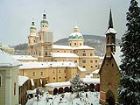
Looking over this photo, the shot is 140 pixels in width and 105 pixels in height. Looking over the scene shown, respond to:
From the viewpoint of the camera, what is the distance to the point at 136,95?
18.7 metres

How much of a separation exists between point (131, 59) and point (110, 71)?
21.6 meters

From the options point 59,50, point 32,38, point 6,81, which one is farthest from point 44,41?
point 6,81

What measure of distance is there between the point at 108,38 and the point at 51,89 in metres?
26.8

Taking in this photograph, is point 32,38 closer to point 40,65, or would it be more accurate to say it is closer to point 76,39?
point 76,39

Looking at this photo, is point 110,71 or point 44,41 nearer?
point 110,71

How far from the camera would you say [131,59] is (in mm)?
19156

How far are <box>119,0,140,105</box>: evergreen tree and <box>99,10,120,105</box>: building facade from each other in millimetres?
19539

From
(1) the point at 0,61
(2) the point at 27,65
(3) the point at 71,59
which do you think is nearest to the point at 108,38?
(1) the point at 0,61

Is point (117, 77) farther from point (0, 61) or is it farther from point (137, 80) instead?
point (137, 80)

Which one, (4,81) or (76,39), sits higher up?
(76,39)

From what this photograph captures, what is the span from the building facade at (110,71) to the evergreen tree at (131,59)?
1954 cm

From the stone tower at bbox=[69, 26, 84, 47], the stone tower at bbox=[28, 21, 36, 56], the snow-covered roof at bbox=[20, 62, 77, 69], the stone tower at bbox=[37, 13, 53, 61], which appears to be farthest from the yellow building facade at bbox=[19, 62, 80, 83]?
the stone tower at bbox=[69, 26, 84, 47]

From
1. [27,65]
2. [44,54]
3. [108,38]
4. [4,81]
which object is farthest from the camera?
[44,54]

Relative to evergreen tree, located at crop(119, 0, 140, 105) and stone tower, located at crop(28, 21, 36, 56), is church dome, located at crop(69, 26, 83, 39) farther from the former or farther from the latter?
evergreen tree, located at crop(119, 0, 140, 105)
